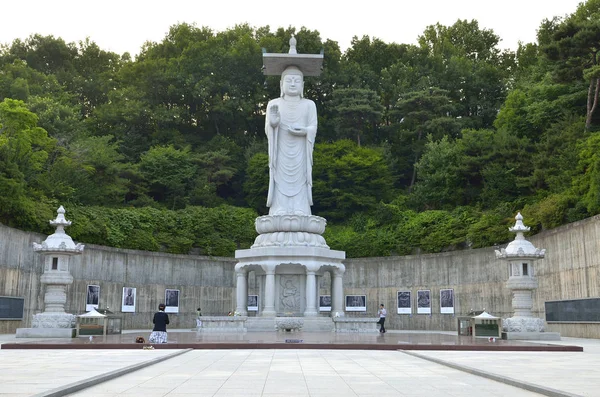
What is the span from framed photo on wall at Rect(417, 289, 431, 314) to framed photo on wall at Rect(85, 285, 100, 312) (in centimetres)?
1583

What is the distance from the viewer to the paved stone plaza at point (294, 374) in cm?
909

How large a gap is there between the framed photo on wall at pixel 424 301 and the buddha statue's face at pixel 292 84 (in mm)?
12102

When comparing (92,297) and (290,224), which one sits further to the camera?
(92,297)

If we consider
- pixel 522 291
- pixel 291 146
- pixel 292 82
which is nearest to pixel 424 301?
pixel 291 146

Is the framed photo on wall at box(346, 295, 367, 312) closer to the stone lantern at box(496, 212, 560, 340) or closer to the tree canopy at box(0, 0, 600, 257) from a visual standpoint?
the tree canopy at box(0, 0, 600, 257)

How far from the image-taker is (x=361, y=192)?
141 ft

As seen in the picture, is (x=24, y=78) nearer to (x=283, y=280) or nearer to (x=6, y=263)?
(x=6, y=263)

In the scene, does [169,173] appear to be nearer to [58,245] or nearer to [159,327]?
[58,245]

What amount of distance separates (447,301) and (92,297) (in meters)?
17.1

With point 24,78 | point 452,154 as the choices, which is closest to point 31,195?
point 24,78

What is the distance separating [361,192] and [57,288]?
77.6ft

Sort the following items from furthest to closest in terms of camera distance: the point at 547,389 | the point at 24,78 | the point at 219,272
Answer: the point at 24,78 < the point at 219,272 < the point at 547,389

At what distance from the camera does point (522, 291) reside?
22734 mm

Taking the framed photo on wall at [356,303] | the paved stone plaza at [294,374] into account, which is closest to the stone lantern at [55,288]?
the paved stone plaza at [294,374]
